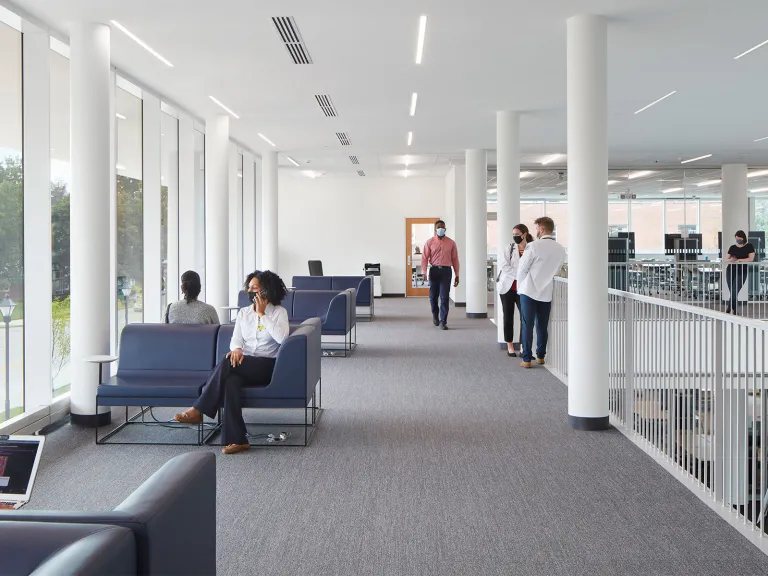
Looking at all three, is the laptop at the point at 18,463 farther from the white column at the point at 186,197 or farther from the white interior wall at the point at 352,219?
the white interior wall at the point at 352,219

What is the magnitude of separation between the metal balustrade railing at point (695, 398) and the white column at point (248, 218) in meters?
12.0

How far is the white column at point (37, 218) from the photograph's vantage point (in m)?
6.38

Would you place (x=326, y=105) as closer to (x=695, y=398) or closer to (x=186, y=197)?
(x=186, y=197)

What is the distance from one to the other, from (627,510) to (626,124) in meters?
9.25

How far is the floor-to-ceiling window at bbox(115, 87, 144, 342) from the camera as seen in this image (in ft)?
28.7

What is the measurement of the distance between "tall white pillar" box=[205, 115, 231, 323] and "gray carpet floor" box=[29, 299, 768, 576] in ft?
15.1

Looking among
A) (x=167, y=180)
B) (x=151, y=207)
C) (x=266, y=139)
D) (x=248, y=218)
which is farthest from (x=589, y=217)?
(x=248, y=218)

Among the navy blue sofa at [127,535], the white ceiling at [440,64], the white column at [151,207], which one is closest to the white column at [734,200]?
the white ceiling at [440,64]

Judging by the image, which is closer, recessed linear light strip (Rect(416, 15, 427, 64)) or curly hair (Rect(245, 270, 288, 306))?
curly hair (Rect(245, 270, 288, 306))

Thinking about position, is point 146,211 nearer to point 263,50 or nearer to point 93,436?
point 263,50

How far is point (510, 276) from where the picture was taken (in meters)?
9.63

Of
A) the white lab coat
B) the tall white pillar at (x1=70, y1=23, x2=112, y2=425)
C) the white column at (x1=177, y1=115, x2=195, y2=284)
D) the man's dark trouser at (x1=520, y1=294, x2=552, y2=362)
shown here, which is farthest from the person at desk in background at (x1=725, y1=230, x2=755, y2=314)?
the tall white pillar at (x1=70, y1=23, x2=112, y2=425)

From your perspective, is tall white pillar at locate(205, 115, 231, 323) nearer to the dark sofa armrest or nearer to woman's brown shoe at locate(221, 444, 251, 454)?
woman's brown shoe at locate(221, 444, 251, 454)

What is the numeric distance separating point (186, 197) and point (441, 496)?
809 cm
